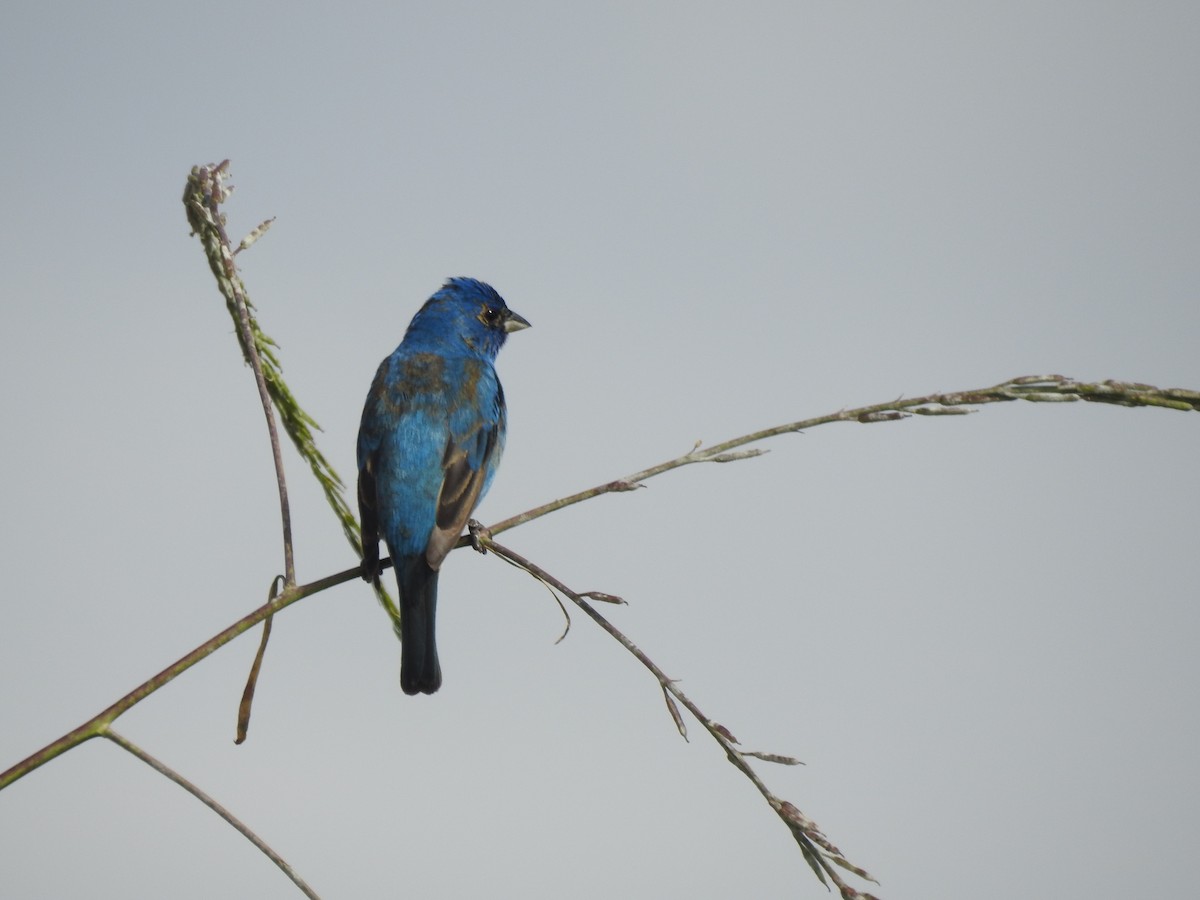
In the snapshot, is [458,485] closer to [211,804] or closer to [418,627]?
[418,627]

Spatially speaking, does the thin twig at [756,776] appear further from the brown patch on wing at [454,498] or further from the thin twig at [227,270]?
the brown patch on wing at [454,498]

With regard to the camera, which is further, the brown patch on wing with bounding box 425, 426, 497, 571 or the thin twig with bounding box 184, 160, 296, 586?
the brown patch on wing with bounding box 425, 426, 497, 571

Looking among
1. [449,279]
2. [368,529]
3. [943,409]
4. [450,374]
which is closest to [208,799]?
[943,409]

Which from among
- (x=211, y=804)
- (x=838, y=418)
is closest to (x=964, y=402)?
(x=838, y=418)

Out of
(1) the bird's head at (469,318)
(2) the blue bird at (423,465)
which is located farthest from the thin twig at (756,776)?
(1) the bird's head at (469,318)

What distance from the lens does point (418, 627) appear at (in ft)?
17.3

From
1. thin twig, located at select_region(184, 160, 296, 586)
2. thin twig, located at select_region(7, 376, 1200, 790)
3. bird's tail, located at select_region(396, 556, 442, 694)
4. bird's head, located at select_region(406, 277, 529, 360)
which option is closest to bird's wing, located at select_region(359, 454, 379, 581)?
bird's tail, located at select_region(396, 556, 442, 694)

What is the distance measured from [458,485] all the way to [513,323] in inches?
97.8

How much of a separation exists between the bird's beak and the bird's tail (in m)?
2.79

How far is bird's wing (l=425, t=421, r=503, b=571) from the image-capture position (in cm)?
538

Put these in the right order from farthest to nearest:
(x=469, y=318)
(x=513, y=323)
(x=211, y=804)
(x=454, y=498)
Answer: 1. (x=513, y=323)
2. (x=469, y=318)
3. (x=454, y=498)
4. (x=211, y=804)

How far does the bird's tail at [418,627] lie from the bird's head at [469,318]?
6.70 ft

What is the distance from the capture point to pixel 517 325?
7957mm

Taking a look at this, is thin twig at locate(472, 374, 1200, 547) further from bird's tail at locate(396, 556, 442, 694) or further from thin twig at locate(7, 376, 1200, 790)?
bird's tail at locate(396, 556, 442, 694)
